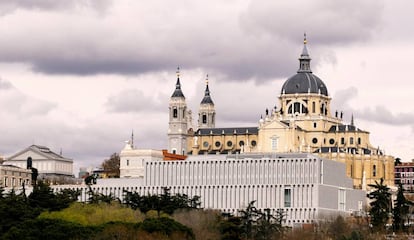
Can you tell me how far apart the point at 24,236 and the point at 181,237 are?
1470 cm

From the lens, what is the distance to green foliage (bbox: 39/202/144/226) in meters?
148

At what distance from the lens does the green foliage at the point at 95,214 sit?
148125mm

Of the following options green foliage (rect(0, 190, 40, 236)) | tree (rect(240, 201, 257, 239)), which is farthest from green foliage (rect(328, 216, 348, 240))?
green foliage (rect(0, 190, 40, 236))

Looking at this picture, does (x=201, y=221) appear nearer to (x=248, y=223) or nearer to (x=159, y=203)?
(x=248, y=223)

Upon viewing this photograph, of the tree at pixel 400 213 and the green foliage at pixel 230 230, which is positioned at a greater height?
the tree at pixel 400 213

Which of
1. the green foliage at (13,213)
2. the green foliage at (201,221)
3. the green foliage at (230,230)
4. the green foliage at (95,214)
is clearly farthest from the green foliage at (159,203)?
the green foliage at (13,213)

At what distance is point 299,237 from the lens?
15900 centimetres

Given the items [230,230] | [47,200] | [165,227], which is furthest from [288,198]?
[165,227]

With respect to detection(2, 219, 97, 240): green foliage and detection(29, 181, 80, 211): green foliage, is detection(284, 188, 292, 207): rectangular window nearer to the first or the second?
detection(29, 181, 80, 211): green foliage

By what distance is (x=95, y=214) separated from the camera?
514 ft

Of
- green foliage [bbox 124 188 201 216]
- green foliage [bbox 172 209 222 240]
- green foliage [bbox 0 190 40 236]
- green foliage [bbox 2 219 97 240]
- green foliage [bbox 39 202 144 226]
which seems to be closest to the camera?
green foliage [bbox 2 219 97 240]

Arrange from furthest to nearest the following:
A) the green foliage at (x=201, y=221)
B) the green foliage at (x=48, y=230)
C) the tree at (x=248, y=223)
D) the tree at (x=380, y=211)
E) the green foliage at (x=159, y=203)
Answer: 1. the green foliage at (x=159, y=203)
2. the tree at (x=380, y=211)
3. the tree at (x=248, y=223)
4. the green foliage at (x=201, y=221)
5. the green foliage at (x=48, y=230)

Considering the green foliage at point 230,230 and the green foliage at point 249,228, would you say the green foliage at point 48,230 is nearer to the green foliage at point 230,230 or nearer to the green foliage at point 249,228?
the green foliage at point 230,230

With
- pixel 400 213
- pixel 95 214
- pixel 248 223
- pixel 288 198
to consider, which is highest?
pixel 288 198
